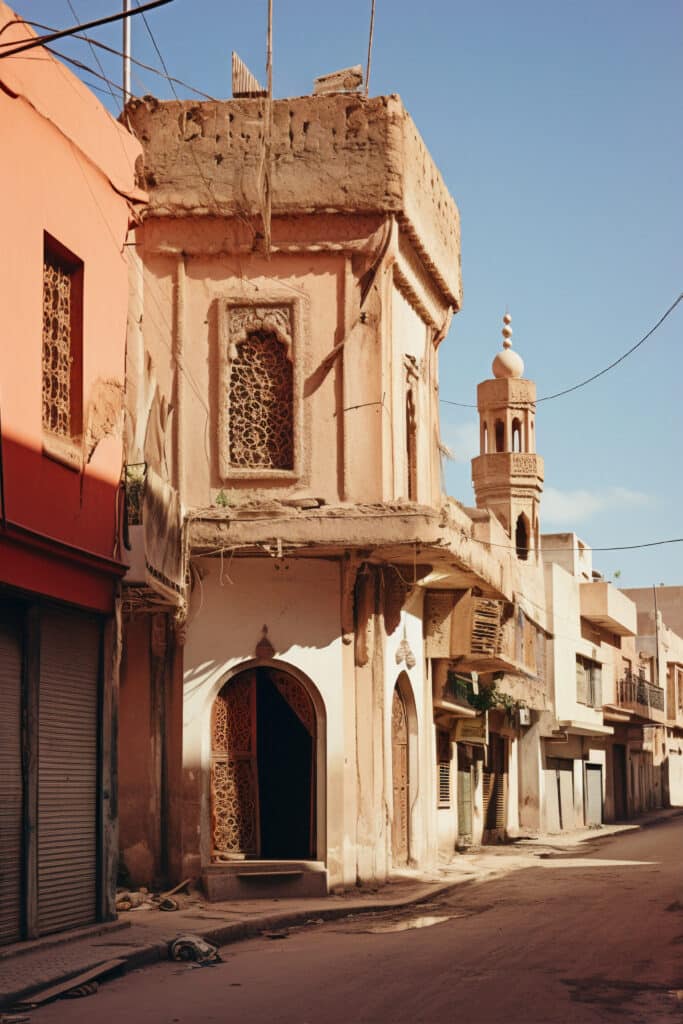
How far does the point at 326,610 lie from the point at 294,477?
64.0 inches

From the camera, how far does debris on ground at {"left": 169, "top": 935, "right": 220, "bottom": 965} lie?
11086 mm

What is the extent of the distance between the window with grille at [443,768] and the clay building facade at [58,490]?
10668 millimetres

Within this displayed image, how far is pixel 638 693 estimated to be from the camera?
53.0 meters

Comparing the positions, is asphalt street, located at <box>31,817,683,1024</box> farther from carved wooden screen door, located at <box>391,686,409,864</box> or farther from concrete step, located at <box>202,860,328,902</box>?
carved wooden screen door, located at <box>391,686,409,864</box>

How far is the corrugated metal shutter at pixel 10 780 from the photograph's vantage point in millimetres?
11414

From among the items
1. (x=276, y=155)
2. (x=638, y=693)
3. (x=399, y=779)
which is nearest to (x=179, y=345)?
(x=276, y=155)

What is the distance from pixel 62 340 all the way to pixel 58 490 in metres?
1.59

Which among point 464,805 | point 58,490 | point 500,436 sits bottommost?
point 464,805

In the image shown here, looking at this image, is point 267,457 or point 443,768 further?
point 443,768

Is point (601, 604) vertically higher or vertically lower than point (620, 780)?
higher

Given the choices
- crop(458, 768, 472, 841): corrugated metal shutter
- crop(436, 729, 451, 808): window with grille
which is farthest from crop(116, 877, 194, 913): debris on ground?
crop(458, 768, 472, 841): corrugated metal shutter

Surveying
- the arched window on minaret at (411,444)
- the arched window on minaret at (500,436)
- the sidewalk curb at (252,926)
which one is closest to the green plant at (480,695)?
the arched window on minaret at (411,444)

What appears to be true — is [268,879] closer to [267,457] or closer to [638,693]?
[267,457]

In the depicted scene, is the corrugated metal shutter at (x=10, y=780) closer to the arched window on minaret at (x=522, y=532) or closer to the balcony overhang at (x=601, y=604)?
the arched window on minaret at (x=522, y=532)
